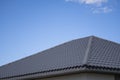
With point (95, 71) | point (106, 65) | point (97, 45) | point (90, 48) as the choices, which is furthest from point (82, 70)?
point (97, 45)

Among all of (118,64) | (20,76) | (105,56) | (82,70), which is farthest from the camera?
(20,76)

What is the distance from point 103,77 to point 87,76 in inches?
39.2

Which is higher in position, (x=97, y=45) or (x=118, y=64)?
(x=97, y=45)

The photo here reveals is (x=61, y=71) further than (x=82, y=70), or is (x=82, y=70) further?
(x=61, y=71)

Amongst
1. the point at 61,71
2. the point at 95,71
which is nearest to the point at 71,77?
the point at 61,71

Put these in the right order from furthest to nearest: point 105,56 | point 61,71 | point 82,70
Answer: point 105,56, point 61,71, point 82,70

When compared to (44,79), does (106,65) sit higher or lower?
higher

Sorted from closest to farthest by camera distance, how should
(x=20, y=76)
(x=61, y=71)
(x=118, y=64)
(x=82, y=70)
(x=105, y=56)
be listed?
(x=82, y=70) < (x=61, y=71) < (x=118, y=64) < (x=105, y=56) < (x=20, y=76)

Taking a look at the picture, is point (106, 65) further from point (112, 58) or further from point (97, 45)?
point (97, 45)

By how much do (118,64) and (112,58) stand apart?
2.78 ft

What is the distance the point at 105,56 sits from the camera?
11594 mm

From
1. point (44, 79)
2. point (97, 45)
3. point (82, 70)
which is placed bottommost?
point (44, 79)

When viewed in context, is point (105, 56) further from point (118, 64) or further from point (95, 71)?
point (95, 71)

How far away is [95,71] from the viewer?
31.5ft
